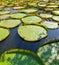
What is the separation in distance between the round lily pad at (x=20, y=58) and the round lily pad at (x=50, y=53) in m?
0.06

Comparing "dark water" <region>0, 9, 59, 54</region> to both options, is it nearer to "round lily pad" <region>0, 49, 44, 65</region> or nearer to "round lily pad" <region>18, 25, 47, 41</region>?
"round lily pad" <region>18, 25, 47, 41</region>

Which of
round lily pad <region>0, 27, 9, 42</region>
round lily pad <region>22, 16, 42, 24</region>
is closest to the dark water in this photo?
round lily pad <region>0, 27, 9, 42</region>

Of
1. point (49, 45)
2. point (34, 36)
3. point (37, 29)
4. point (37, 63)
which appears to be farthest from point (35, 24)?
point (37, 63)

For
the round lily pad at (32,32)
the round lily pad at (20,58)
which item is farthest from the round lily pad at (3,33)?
the round lily pad at (20,58)

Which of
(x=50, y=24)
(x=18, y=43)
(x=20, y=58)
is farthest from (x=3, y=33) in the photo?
(x=50, y=24)

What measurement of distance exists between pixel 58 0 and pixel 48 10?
3.17 ft

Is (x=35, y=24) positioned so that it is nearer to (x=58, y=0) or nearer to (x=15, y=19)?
(x=15, y=19)

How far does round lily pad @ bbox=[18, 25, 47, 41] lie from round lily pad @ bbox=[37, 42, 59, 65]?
173 mm

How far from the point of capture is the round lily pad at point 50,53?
3.57 ft

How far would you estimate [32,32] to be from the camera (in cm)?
155

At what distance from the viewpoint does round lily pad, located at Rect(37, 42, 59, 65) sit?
109cm

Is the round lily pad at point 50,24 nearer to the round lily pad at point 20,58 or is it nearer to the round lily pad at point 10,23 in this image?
the round lily pad at point 10,23

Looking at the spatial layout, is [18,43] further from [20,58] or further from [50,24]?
[50,24]

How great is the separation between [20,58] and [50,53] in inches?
10.6
